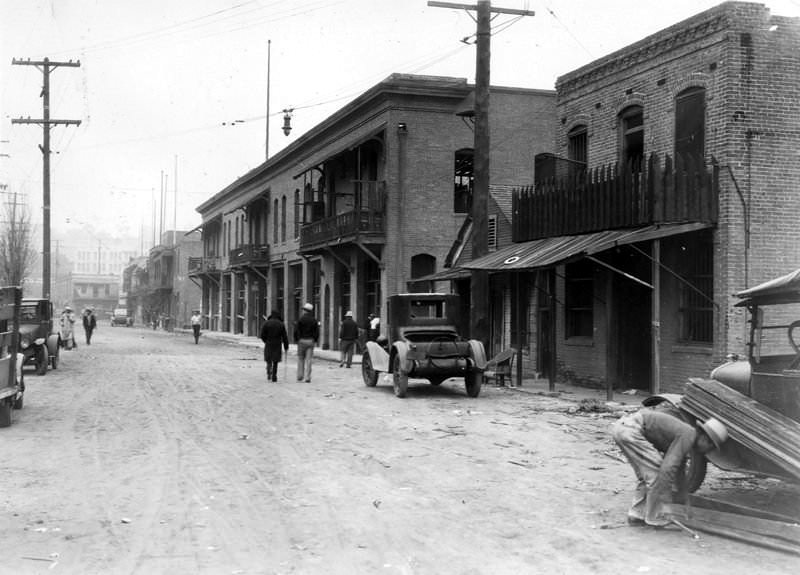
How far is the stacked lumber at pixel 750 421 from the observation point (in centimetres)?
632

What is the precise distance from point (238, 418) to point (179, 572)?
781cm

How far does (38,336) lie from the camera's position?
2255 centimetres

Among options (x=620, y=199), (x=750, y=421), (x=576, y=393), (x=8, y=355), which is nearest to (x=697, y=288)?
(x=620, y=199)

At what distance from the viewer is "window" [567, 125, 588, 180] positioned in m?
19.8

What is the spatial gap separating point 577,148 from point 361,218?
12.7 metres

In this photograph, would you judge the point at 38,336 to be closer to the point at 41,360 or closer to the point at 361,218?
the point at 41,360

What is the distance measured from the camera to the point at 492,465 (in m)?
9.33

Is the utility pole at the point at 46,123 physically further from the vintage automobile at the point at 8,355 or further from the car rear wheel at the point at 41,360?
A: the vintage automobile at the point at 8,355

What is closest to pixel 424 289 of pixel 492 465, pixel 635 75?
pixel 635 75

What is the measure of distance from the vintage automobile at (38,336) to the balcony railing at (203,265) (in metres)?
40.0

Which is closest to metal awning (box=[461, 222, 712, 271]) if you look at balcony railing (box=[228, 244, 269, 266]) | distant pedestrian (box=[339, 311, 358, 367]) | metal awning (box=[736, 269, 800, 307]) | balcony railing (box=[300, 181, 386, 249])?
distant pedestrian (box=[339, 311, 358, 367])

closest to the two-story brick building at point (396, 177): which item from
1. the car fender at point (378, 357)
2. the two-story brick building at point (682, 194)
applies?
the car fender at point (378, 357)

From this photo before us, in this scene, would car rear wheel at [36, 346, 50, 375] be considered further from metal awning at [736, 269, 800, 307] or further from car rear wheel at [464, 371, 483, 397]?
metal awning at [736, 269, 800, 307]

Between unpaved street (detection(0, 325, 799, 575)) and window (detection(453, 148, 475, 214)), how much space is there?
57.6 ft
